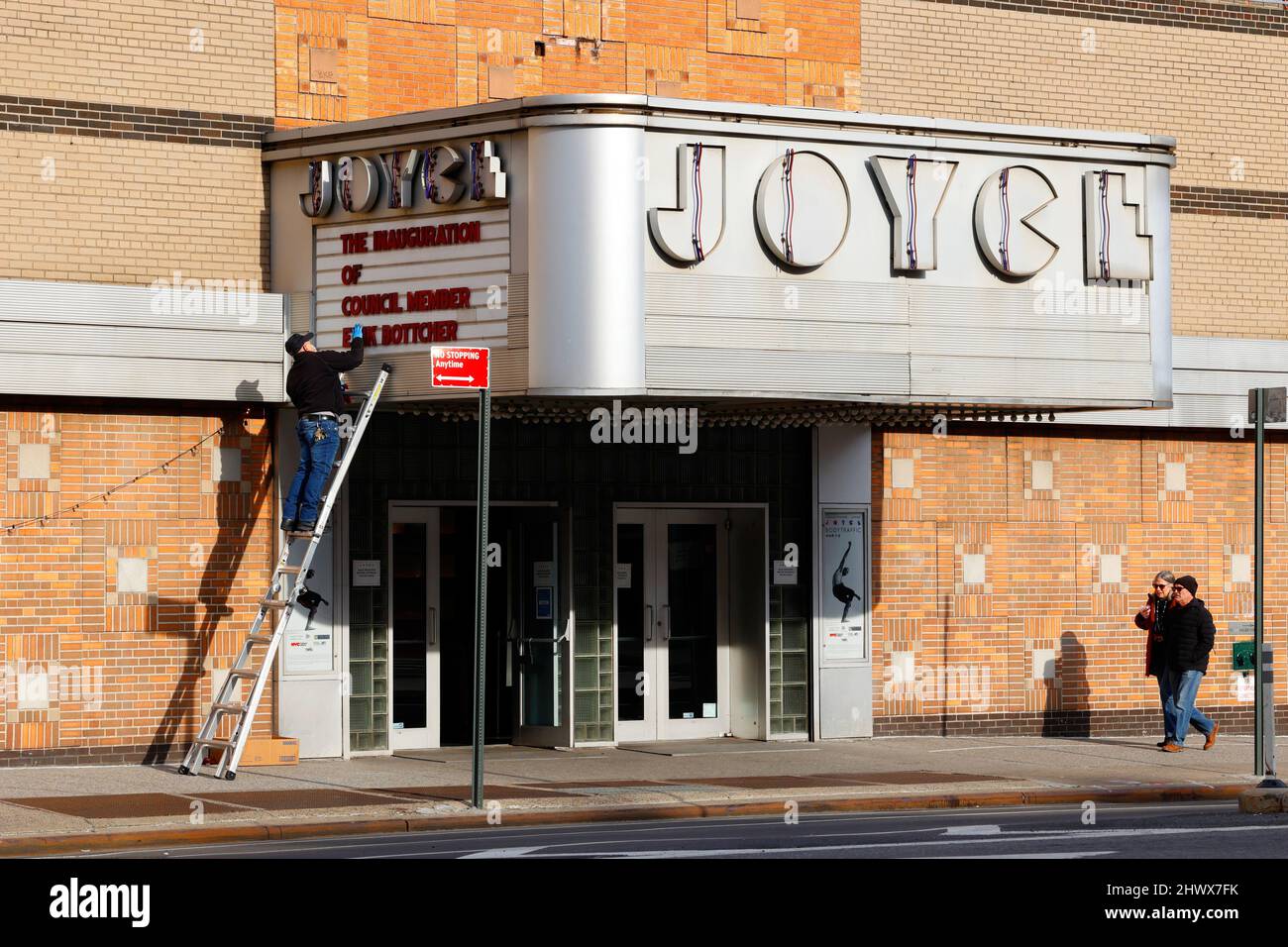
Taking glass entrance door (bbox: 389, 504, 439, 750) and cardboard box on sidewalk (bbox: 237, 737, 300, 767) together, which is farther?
glass entrance door (bbox: 389, 504, 439, 750)

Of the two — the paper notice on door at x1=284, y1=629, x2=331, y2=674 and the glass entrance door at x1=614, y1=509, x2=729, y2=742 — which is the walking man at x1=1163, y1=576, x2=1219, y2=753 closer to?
the glass entrance door at x1=614, y1=509, x2=729, y2=742

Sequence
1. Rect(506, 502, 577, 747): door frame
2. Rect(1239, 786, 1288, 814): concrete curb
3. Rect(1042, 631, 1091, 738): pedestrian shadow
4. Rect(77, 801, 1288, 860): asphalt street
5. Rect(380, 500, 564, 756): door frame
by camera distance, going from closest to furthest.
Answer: Rect(77, 801, 1288, 860): asphalt street
Rect(1239, 786, 1288, 814): concrete curb
Rect(380, 500, 564, 756): door frame
Rect(506, 502, 577, 747): door frame
Rect(1042, 631, 1091, 738): pedestrian shadow

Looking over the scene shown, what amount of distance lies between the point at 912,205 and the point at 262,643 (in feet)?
23.2

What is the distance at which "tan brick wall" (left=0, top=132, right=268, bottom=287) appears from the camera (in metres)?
18.3

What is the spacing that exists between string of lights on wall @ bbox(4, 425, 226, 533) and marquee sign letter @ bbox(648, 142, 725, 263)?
15.6ft

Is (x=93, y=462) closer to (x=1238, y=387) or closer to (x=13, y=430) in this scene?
(x=13, y=430)

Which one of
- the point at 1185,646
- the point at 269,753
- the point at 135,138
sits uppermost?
the point at 135,138

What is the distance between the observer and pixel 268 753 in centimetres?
1834

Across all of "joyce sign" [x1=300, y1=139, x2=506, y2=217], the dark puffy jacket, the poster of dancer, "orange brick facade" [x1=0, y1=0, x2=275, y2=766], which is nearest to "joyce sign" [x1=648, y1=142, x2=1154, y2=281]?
"joyce sign" [x1=300, y1=139, x2=506, y2=217]

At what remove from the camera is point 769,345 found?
706 inches

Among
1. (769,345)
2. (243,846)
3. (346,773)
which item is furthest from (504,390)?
(243,846)

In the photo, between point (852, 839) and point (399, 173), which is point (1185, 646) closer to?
point (852, 839)

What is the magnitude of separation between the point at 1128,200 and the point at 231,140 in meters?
8.62

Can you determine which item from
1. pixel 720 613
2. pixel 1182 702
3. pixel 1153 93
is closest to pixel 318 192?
pixel 720 613
